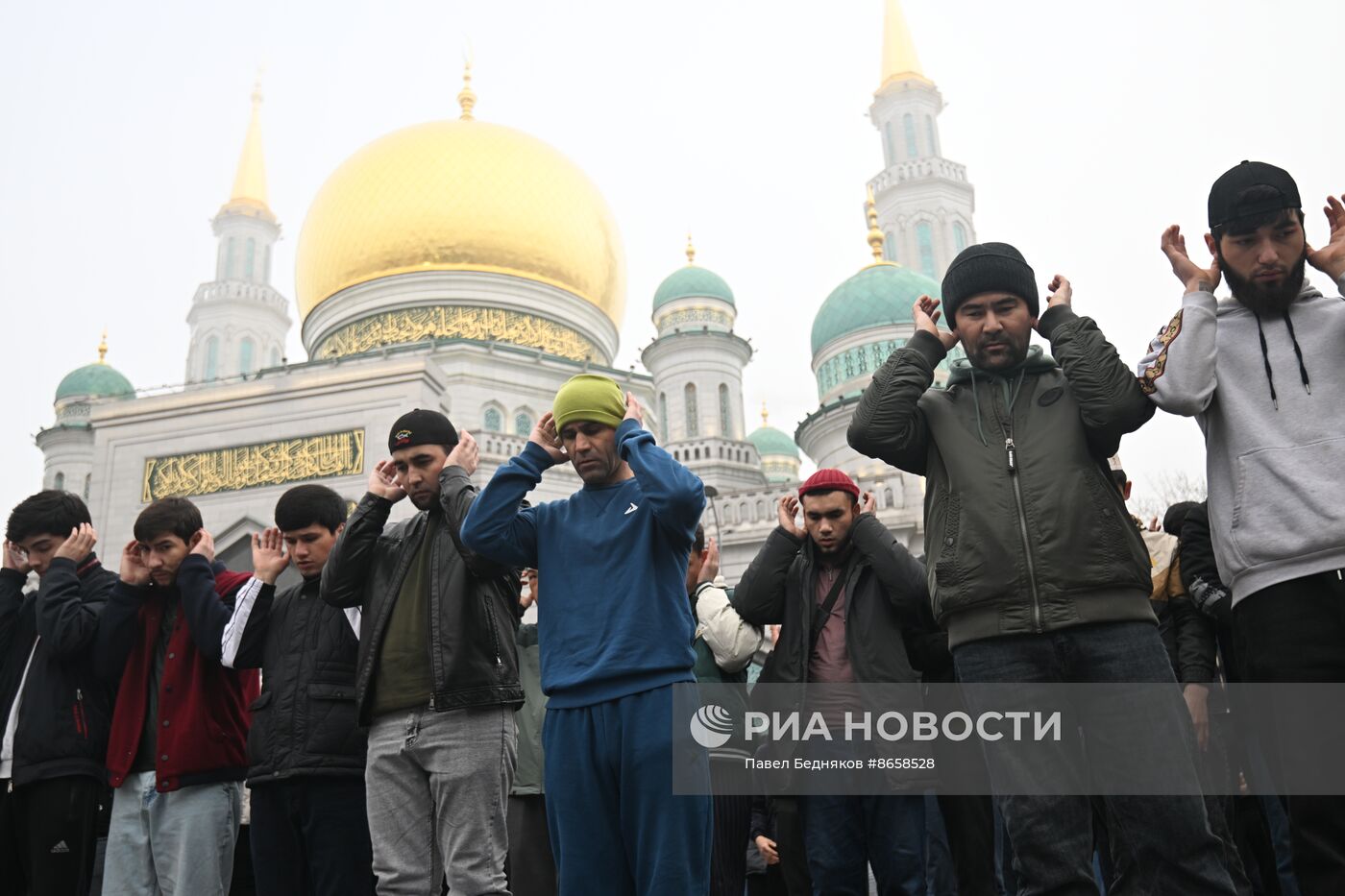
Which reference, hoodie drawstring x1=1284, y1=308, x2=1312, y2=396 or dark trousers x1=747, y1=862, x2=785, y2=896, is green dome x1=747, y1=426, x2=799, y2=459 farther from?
hoodie drawstring x1=1284, y1=308, x2=1312, y2=396

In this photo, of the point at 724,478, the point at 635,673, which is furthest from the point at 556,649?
the point at 724,478

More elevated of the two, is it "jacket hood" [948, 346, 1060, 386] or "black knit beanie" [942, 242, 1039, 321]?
"black knit beanie" [942, 242, 1039, 321]

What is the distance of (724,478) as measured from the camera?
888 inches

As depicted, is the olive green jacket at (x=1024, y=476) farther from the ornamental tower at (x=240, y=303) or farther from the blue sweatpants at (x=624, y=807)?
the ornamental tower at (x=240, y=303)

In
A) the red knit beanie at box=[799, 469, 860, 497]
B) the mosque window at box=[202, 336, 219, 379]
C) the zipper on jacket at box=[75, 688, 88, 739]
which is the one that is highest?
the mosque window at box=[202, 336, 219, 379]

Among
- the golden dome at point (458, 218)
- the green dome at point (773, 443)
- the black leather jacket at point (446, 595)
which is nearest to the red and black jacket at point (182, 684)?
the black leather jacket at point (446, 595)

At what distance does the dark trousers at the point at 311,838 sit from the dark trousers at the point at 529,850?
143 centimetres

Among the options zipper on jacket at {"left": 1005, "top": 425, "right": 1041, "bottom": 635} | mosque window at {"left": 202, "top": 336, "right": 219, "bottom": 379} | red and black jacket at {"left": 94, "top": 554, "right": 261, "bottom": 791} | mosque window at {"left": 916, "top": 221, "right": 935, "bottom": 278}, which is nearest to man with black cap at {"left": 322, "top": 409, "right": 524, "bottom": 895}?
red and black jacket at {"left": 94, "top": 554, "right": 261, "bottom": 791}

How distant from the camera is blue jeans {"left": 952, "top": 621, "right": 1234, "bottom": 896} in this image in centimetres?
251

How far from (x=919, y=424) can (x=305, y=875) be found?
92.0 inches

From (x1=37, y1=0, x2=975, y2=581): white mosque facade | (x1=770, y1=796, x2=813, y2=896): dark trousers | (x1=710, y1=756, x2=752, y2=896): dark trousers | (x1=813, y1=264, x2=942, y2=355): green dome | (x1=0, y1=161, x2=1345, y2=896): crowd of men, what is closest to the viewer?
(x1=0, y1=161, x2=1345, y2=896): crowd of men

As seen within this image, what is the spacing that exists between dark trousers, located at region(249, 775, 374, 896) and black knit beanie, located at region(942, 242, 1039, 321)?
228 centimetres

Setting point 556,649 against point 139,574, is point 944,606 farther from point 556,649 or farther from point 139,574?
point 139,574

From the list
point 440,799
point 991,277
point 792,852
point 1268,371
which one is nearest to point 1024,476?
point 991,277
